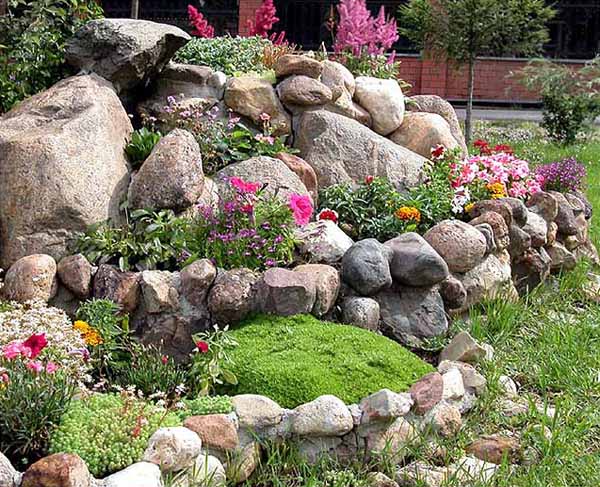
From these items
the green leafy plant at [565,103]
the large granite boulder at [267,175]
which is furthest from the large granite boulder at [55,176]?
the green leafy plant at [565,103]

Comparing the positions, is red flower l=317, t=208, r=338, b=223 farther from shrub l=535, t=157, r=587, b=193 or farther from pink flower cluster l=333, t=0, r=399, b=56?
pink flower cluster l=333, t=0, r=399, b=56

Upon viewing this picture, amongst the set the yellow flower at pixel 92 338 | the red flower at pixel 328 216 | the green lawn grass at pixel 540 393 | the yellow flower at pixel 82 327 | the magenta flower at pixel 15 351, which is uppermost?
the red flower at pixel 328 216

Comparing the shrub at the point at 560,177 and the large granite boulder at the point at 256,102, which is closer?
the large granite boulder at the point at 256,102

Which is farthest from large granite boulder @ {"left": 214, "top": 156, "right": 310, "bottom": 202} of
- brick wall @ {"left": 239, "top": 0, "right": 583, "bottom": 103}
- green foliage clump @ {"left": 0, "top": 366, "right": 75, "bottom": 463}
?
brick wall @ {"left": 239, "top": 0, "right": 583, "bottom": 103}

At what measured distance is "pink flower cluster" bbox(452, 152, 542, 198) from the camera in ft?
23.7

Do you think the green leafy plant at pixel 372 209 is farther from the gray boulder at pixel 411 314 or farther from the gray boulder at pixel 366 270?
the gray boulder at pixel 366 270

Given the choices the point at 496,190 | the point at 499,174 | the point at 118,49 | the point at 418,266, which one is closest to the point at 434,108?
the point at 499,174

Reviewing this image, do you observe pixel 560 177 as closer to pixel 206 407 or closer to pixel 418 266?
pixel 418 266

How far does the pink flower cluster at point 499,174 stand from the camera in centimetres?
723

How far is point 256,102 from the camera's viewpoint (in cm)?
723

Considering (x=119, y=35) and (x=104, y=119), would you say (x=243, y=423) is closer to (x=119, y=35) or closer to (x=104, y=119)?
(x=104, y=119)

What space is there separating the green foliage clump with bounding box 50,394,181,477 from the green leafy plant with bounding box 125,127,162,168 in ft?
9.22

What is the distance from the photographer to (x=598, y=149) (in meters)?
14.9

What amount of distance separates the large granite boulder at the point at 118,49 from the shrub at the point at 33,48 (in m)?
0.31
